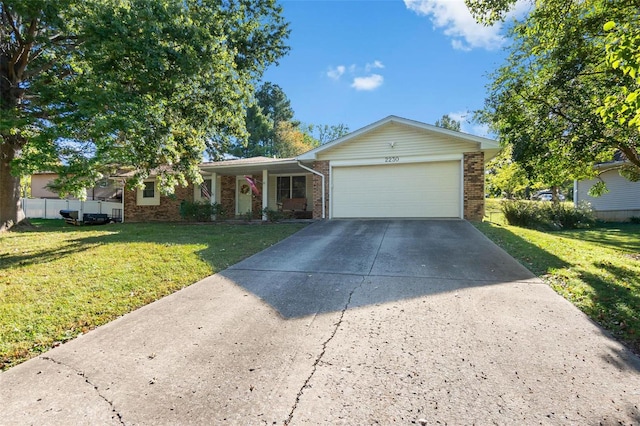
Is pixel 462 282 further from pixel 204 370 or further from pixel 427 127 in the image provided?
pixel 427 127

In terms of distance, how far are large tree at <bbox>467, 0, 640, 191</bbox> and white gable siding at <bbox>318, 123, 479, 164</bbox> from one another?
2961mm

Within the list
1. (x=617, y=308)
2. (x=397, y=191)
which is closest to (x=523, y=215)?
(x=397, y=191)

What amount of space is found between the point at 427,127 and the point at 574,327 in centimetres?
948

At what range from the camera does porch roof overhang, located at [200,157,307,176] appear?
14.6 meters

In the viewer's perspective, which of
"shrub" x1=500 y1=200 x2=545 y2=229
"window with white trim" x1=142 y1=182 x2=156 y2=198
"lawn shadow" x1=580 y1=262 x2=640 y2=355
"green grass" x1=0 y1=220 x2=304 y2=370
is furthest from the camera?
"window with white trim" x1=142 y1=182 x2=156 y2=198

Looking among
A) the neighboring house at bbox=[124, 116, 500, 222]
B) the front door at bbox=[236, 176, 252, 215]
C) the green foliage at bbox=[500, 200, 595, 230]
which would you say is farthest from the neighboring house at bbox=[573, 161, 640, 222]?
the front door at bbox=[236, 176, 252, 215]

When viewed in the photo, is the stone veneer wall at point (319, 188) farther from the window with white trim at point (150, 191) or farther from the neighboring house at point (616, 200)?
the neighboring house at point (616, 200)

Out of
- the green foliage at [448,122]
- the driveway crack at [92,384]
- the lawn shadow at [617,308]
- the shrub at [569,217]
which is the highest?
the green foliage at [448,122]

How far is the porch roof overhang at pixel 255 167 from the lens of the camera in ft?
47.9

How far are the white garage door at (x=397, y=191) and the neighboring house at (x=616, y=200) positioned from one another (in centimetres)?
967

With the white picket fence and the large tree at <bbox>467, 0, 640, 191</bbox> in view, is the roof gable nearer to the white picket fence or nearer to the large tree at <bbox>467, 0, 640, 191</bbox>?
the large tree at <bbox>467, 0, 640, 191</bbox>

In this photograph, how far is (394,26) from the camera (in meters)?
13.7

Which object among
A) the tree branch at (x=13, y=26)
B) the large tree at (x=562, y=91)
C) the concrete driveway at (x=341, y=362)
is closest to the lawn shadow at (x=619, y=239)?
the large tree at (x=562, y=91)

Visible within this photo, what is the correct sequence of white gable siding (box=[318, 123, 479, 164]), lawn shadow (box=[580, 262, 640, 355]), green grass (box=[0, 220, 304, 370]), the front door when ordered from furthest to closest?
the front door < white gable siding (box=[318, 123, 479, 164]) < green grass (box=[0, 220, 304, 370]) < lawn shadow (box=[580, 262, 640, 355])
